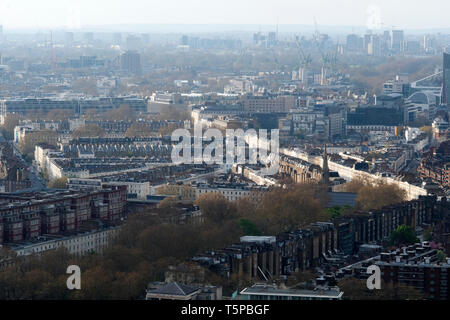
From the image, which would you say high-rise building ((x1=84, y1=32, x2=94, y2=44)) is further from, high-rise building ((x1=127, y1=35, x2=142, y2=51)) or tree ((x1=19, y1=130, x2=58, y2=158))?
tree ((x1=19, y1=130, x2=58, y2=158))

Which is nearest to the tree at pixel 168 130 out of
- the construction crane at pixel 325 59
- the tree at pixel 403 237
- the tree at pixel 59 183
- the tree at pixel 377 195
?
the tree at pixel 59 183

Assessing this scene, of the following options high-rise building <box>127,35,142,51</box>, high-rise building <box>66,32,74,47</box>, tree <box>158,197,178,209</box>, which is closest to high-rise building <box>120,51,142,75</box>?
high-rise building <box>66,32,74,47</box>

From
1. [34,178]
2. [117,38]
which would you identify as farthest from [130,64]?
[34,178]

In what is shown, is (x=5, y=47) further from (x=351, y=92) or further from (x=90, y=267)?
(x=90, y=267)

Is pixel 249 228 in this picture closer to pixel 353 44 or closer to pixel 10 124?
pixel 10 124

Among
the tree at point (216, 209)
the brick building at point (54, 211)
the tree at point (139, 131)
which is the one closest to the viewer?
the brick building at point (54, 211)

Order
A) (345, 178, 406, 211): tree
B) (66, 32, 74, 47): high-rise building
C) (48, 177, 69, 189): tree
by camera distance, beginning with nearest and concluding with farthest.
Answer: (345, 178, 406, 211): tree, (48, 177, 69, 189): tree, (66, 32, 74, 47): high-rise building

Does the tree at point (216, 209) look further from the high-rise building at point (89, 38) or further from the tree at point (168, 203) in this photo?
the high-rise building at point (89, 38)
